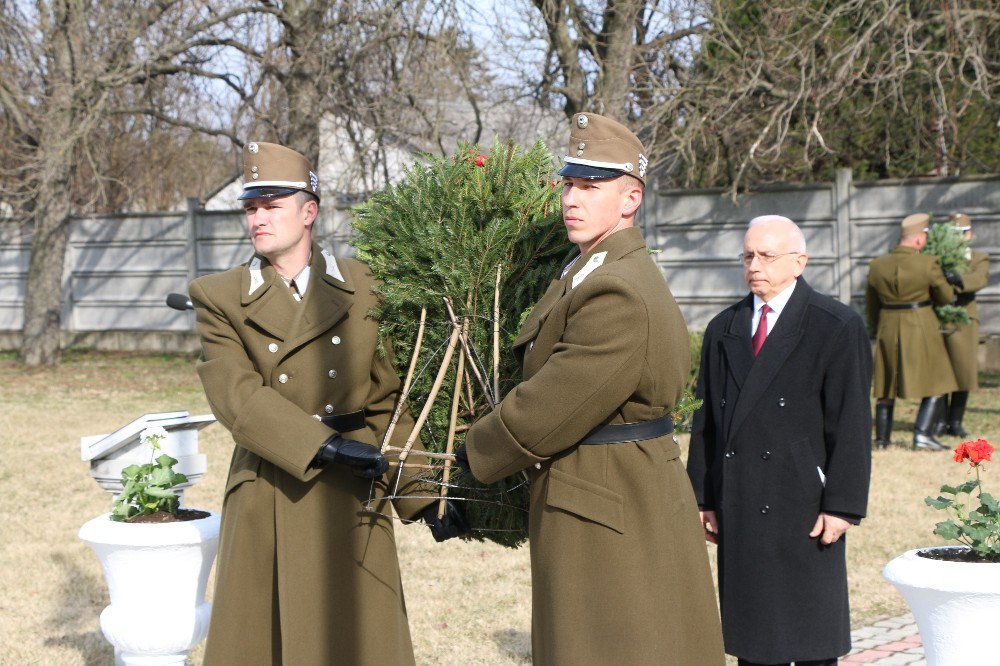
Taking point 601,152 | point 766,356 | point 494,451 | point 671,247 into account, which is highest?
point 671,247

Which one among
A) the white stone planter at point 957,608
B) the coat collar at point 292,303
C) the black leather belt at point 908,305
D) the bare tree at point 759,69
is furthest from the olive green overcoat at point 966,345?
the coat collar at point 292,303

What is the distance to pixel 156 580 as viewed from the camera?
4559 millimetres

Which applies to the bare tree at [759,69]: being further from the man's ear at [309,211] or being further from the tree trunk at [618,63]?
the man's ear at [309,211]

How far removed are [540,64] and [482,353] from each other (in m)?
12.3

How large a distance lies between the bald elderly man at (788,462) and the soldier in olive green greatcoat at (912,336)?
6.56m

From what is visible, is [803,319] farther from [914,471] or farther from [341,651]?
[914,471]

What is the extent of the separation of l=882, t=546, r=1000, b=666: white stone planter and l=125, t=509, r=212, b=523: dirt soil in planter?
2664mm

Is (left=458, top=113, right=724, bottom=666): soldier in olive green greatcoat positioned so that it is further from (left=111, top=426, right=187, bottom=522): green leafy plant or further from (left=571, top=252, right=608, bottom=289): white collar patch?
(left=111, top=426, right=187, bottom=522): green leafy plant

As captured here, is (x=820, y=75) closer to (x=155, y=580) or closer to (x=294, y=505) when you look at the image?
(x=155, y=580)

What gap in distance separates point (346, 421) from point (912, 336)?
7.60m

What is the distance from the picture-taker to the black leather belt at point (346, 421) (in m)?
3.96

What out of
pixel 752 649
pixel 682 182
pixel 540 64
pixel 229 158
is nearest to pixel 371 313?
pixel 752 649

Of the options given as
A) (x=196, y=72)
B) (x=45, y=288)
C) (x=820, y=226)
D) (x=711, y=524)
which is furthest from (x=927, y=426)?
(x=45, y=288)

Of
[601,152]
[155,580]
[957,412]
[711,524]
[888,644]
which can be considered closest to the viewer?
[601,152]
